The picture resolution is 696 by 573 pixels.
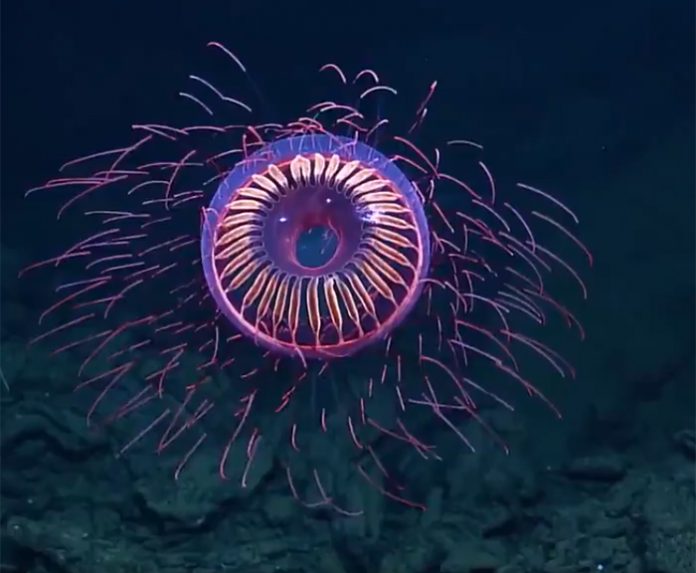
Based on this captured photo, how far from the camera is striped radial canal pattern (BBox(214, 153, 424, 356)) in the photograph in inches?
71.6

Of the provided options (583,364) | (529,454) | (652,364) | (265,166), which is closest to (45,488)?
(265,166)

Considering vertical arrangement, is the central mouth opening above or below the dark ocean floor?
above

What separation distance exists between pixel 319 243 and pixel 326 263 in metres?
0.04

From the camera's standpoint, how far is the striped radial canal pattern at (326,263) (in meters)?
1.82

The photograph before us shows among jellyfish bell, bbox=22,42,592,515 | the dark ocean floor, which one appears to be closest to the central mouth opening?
jellyfish bell, bbox=22,42,592,515

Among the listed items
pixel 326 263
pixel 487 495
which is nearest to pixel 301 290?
pixel 326 263

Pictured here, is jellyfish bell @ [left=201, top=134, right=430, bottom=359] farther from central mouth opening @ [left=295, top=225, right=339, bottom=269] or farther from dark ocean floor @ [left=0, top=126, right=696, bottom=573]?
dark ocean floor @ [left=0, top=126, right=696, bottom=573]

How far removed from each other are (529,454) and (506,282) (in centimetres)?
32

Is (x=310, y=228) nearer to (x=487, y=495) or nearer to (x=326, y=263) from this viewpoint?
(x=326, y=263)

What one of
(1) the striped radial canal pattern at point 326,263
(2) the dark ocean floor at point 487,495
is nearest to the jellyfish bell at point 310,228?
(1) the striped radial canal pattern at point 326,263

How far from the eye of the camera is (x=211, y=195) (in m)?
1.96

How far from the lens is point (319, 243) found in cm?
186

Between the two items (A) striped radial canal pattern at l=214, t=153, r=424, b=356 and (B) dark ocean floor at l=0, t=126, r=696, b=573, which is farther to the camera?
(B) dark ocean floor at l=0, t=126, r=696, b=573

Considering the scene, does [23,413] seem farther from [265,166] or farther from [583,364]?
[583,364]
